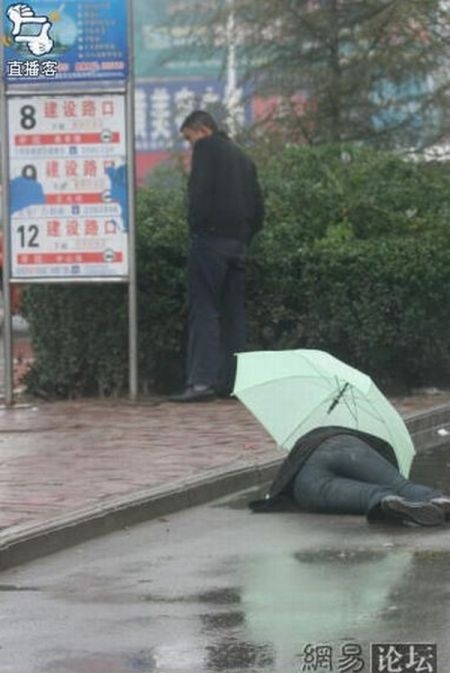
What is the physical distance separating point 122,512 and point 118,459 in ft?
5.04

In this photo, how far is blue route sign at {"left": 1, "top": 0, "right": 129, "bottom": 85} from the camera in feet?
40.7

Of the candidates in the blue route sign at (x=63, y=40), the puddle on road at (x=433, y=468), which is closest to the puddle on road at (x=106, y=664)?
the puddle on road at (x=433, y=468)

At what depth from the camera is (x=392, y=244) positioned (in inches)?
495

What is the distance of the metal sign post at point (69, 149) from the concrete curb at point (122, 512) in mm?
3212

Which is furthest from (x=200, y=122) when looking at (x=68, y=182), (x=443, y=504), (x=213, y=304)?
(x=443, y=504)

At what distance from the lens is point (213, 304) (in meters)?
12.2

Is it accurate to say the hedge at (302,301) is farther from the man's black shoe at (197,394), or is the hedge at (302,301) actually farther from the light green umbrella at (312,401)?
the light green umbrella at (312,401)

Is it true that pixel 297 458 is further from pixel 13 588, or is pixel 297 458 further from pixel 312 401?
pixel 13 588

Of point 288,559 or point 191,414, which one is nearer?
point 288,559

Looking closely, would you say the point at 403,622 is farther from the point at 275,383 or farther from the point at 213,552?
the point at 275,383

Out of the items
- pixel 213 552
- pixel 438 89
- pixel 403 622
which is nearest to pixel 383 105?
pixel 438 89

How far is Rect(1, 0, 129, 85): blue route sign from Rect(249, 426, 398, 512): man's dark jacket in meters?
4.77

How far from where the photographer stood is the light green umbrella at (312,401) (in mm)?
8828

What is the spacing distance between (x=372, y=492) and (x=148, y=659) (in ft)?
8.81
